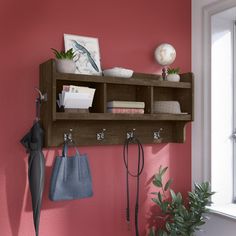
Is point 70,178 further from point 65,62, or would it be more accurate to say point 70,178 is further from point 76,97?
point 65,62

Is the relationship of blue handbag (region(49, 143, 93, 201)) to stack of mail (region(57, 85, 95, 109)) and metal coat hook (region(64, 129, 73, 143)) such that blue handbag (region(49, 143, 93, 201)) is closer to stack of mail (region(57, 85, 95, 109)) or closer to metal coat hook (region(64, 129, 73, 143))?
metal coat hook (region(64, 129, 73, 143))

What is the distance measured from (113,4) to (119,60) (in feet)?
1.29

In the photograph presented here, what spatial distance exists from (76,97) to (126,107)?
377 mm

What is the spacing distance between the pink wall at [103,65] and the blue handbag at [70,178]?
128mm

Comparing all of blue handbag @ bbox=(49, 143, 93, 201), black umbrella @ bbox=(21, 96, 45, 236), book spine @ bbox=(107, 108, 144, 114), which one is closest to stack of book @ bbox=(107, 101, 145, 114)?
book spine @ bbox=(107, 108, 144, 114)

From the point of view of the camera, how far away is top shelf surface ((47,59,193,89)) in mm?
2105

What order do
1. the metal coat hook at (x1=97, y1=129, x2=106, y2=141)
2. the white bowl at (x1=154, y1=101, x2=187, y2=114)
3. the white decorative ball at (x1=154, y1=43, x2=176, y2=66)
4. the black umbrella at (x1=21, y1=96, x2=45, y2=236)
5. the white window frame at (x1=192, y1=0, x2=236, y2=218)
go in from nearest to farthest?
1. the black umbrella at (x1=21, y1=96, x2=45, y2=236)
2. the metal coat hook at (x1=97, y1=129, x2=106, y2=141)
3. the white bowl at (x1=154, y1=101, x2=187, y2=114)
4. the white decorative ball at (x1=154, y1=43, x2=176, y2=66)
5. the white window frame at (x1=192, y1=0, x2=236, y2=218)

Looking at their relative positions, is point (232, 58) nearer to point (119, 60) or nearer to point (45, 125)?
point (119, 60)

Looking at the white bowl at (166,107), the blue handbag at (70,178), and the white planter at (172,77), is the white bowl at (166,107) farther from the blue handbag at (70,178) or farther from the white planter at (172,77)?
the blue handbag at (70,178)

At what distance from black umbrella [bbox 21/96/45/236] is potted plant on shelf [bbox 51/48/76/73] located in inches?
14.5

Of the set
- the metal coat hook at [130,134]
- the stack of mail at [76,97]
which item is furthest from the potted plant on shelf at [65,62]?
the metal coat hook at [130,134]

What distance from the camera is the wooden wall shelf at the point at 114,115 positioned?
2.12 metres

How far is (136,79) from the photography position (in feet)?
7.77

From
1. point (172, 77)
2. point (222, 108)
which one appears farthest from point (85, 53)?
point (222, 108)
